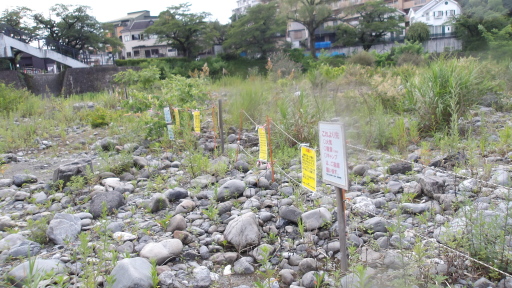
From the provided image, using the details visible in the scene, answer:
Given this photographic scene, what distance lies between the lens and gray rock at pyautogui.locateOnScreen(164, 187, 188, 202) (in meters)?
3.88

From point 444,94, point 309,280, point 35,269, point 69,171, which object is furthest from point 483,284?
point 69,171

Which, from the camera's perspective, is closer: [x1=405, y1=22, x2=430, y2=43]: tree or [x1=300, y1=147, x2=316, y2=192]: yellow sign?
[x1=300, y1=147, x2=316, y2=192]: yellow sign

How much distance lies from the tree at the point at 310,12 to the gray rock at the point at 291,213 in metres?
33.8

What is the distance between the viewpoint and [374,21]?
35531mm

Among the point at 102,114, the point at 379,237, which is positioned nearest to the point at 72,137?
the point at 102,114

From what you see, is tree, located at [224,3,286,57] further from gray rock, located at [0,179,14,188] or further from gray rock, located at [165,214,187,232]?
gray rock, located at [165,214,187,232]

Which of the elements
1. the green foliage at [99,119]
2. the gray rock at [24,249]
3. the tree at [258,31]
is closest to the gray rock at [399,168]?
the gray rock at [24,249]

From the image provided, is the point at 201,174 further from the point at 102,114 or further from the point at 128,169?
the point at 102,114

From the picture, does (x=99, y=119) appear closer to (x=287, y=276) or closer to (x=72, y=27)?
(x=287, y=276)

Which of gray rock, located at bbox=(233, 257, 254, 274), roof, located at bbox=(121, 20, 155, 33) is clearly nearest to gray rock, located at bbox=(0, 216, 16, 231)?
gray rock, located at bbox=(233, 257, 254, 274)

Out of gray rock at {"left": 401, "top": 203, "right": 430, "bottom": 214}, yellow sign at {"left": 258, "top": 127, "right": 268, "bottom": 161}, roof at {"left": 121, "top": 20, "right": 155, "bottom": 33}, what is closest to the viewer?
gray rock at {"left": 401, "top": 203, "right": 430, "bottom": 214}

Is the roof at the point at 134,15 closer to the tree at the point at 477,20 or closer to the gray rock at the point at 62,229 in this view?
the tree at the point at 477,20

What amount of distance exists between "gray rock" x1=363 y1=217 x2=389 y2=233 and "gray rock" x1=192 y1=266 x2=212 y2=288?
1.08m

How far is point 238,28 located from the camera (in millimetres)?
34406
